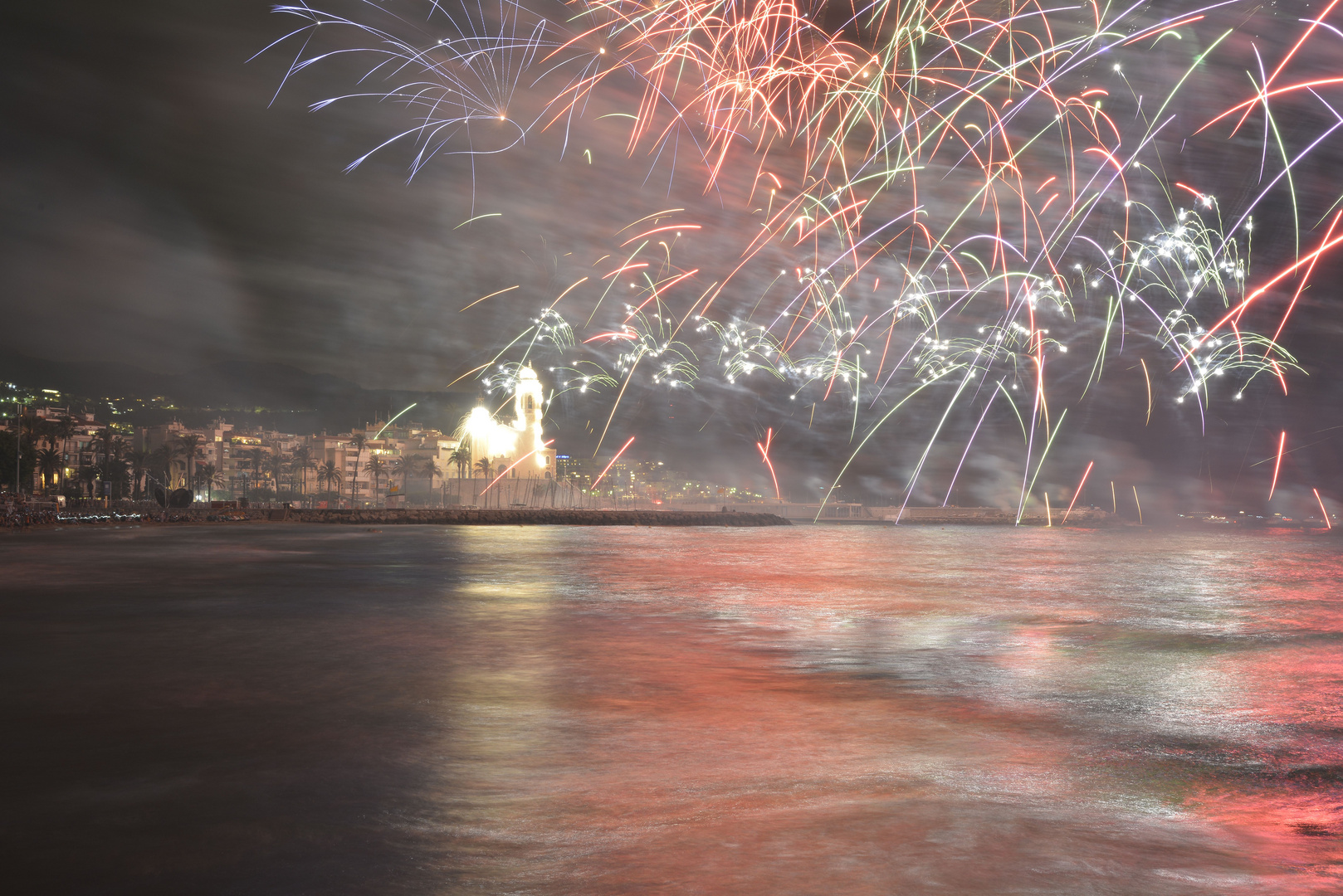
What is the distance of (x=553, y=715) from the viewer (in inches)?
407

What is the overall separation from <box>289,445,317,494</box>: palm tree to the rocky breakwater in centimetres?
7161

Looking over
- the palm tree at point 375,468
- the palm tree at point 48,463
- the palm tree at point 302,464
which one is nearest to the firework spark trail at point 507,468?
the palm tree at point 375,468

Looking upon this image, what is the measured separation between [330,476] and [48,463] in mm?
54042

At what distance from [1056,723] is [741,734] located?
11.6ft

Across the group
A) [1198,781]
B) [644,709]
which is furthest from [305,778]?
[1198,781]

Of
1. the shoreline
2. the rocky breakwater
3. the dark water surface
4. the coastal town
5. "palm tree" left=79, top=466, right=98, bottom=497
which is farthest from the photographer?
"palm tree" left=79, top=466, right=98, bottom=497

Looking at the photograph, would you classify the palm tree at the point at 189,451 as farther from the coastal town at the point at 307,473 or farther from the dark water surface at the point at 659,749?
the dark water surface at the point at 659,749

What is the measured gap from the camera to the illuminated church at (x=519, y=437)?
12825 cm

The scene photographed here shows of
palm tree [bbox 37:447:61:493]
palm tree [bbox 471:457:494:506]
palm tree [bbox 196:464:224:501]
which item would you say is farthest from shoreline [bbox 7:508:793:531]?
palm tree [bbox 196:464:224:501]

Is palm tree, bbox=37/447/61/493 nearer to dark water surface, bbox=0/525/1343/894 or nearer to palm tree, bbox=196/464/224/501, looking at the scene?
palm tree, bbox=196/464/224/501

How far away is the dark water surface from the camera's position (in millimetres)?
5816

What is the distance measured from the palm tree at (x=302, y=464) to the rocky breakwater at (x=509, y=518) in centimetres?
7161

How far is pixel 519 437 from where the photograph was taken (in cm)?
13262

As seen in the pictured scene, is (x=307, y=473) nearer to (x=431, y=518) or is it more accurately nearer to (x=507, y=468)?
(x=507, y=468)
